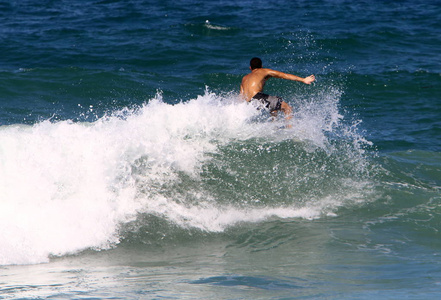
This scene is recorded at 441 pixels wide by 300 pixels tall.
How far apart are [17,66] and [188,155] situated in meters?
9.16

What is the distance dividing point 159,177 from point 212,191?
2.14 ft

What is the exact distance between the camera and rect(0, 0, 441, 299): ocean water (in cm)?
459

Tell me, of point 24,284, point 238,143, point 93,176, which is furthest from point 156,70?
point 24,284

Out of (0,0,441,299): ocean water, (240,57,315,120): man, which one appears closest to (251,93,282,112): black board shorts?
(240,57,315,120): man

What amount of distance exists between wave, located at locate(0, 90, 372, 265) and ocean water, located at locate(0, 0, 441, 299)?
0.06 feet


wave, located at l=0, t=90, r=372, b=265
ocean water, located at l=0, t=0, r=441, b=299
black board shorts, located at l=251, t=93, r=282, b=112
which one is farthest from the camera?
black board shorts, located at l=251, t=93, r=282, b=112

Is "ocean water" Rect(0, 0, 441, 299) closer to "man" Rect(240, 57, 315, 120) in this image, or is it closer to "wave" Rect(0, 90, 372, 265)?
"wave" Rect(0, 90, 372, 265)

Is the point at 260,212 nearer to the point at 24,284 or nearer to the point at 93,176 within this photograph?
the point at 93,176

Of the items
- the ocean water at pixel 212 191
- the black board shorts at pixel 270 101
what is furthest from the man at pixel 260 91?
the ocean water at pixel 212 191

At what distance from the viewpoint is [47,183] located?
630 centimetres

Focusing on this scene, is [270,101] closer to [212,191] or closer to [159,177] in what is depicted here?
[212,191]

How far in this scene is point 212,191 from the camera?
6.77 metres

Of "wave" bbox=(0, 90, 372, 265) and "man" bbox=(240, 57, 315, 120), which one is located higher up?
"man" bbox=(240, 57, 315, 120)

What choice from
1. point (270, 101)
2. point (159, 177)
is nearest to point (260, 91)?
point (270, 101)
